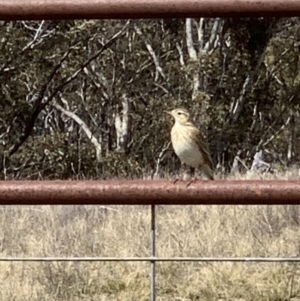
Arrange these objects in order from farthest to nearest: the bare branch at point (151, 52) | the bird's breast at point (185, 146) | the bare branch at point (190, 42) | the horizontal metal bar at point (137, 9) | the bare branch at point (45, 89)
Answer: the bare branch at point (151, 52) < the bare branch at point (190, 42) < the bare branch at point (45, 89) < the bird's breast at point (185, 146) < the horizontal metal bar at point (137, 9)

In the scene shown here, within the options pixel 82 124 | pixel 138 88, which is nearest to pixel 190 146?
pixel 138 88

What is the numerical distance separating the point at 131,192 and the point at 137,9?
269 millimetres

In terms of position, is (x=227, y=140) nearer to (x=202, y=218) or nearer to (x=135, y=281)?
(x=202, y=218)

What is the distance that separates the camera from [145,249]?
20.4ft

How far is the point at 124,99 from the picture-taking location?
54.2 feet

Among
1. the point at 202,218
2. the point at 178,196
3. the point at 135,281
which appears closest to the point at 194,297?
the point at 135,281

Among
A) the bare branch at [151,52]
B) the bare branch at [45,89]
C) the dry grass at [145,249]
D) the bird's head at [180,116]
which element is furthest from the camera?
the bare branch at [151,52]

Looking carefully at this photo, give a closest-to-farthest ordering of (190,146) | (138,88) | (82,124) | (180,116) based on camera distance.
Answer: (190,146) < (180,116) < (138,88) < (82,124)

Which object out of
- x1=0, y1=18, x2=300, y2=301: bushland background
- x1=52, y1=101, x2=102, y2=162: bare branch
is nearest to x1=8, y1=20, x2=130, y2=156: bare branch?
x1=0, y1=18, x2=300, y2=301: bushland background

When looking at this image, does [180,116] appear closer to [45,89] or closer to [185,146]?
[185,146]

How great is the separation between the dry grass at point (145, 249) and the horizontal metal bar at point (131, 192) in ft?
11.8

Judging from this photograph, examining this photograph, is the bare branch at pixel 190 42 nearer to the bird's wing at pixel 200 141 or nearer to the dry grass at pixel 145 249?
the dry grass at pixel 145 249

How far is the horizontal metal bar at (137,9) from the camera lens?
4.92 ft

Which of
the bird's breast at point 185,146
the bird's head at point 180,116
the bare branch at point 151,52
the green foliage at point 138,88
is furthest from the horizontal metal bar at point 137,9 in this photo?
the bare branch at point 151,52
